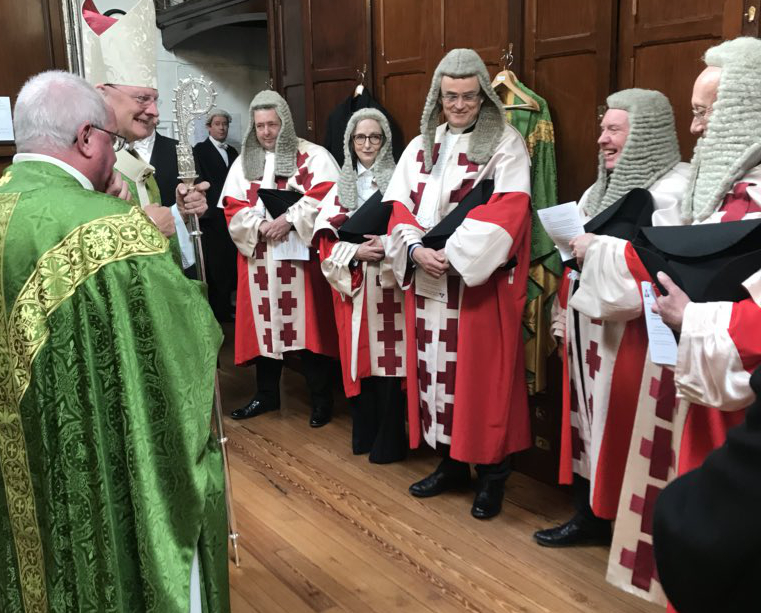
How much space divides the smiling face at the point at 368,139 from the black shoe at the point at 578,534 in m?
1.94

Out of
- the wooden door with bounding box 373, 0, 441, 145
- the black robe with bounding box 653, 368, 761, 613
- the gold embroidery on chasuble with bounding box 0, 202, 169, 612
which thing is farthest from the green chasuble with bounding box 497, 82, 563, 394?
the black robe with bounding box 653, 368, 761, 613

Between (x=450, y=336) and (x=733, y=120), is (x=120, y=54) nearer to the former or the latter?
(x=450, y=336)

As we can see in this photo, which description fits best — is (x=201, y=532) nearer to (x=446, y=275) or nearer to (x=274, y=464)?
(x=446, y=275)

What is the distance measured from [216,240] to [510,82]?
3373 millimetres

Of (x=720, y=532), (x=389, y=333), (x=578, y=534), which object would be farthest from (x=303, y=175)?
(x=720, y=532)

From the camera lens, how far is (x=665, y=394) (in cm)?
229

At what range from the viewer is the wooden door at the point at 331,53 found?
4387 millimetres

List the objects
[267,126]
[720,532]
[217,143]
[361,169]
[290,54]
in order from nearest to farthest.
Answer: [720,532], [361,169], [267,126], [290,54], [217,143]

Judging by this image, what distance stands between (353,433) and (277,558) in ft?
3.50

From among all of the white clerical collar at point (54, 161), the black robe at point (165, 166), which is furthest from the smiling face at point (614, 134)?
the black robe at point (165, 166)

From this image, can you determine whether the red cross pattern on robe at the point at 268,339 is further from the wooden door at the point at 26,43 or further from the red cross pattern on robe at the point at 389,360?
the wooden door at the point at 26,43

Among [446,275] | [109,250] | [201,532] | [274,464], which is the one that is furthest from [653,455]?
[274,464]

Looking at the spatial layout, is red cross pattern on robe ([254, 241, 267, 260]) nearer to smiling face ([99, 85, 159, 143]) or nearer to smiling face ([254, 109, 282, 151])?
smiling face ([254, 109, 282, 151])

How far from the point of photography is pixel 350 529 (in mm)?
3074
